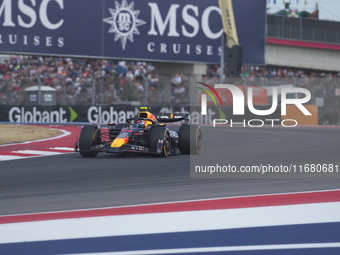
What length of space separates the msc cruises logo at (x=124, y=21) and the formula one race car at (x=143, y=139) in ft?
55.0

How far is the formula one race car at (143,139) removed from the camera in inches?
404

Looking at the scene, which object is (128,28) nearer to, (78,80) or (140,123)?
(78,80)

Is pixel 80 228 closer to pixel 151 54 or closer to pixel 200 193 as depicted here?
pixel 200 193

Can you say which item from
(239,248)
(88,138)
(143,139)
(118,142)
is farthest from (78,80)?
(239,248)

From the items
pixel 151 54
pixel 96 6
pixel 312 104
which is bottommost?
pixel 312 104

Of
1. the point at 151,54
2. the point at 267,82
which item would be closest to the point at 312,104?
the point at 267,82

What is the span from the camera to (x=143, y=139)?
1053 cm

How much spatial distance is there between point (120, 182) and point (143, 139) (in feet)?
10.3

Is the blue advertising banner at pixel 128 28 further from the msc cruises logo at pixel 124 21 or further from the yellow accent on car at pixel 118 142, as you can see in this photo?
the yellow accent on car at pixel 118 142

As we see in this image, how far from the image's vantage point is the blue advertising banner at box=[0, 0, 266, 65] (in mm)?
25453

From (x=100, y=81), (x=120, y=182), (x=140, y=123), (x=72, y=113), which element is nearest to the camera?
(x=120, y=182)

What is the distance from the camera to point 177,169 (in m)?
8.75

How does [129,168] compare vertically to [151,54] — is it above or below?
below

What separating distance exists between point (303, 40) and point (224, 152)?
25288 millimetres
